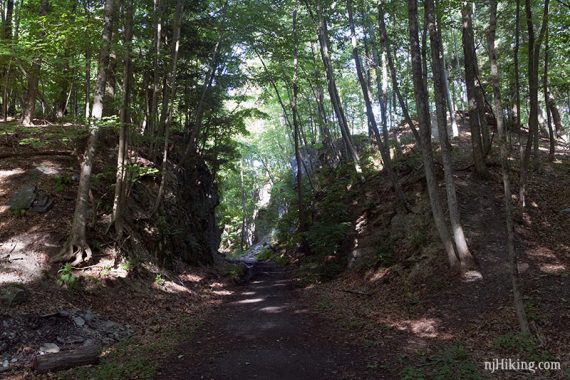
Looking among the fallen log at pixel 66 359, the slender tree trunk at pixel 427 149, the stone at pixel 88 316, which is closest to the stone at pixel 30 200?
the stone at pixel 88 316

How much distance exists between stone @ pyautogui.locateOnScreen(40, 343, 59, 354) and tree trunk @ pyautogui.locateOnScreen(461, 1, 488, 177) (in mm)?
12369

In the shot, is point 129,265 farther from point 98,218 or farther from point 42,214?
point 42,214

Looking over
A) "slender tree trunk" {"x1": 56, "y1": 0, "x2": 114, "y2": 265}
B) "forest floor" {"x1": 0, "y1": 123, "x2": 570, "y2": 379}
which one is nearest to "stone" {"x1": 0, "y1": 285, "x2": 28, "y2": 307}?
"forest floor" {"x1": 0, "y1": 123, "x2": 570, "y2": 379}

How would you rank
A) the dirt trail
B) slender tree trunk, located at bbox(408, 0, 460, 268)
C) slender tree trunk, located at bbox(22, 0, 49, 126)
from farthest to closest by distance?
slender tree trunk, located at bbox(22, 0, 49, 126), slender tree trunk, located at bbox(408, 0, 460, 268), the dirt trail

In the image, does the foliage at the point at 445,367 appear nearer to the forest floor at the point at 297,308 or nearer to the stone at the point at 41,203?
the forest floor at the point at 297,308

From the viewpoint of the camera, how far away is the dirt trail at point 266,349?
18.9ft

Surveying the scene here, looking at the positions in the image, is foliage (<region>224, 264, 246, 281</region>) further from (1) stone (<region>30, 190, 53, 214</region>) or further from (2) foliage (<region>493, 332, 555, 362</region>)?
(2) foliage (<region>493, 332, 555, 362</region>)

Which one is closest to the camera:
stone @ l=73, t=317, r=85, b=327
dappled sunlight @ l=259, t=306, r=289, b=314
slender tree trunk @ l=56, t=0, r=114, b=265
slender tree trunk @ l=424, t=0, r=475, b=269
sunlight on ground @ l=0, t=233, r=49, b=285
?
stone @ l=73, t=317, r=85, b=327

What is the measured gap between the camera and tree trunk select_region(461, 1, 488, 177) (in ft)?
39.3

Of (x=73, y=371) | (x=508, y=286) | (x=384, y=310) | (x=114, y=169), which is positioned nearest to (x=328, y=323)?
(x=384, y=310)

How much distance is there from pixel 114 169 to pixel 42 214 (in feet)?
9.58

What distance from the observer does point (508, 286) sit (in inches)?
324

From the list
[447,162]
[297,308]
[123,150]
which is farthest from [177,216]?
[447,162]

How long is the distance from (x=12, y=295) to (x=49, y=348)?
1.43m
